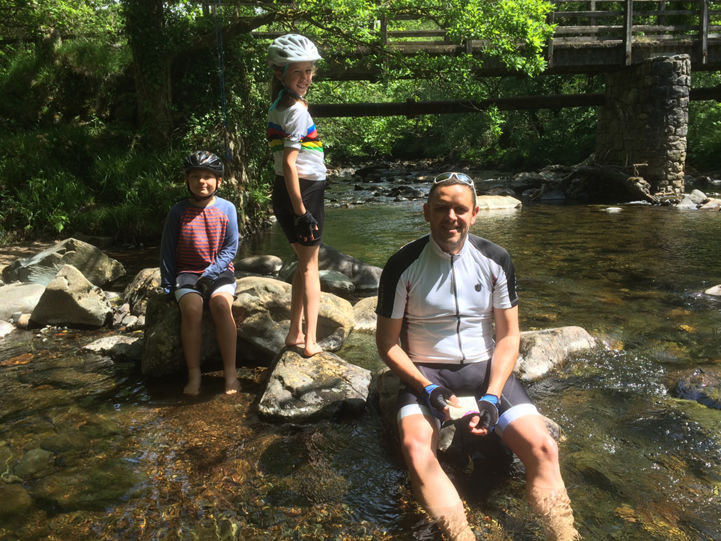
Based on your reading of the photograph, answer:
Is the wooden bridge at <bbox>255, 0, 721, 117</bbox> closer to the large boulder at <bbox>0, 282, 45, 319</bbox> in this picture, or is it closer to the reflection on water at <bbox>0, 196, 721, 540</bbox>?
the large boulder at <bbox>0, 282, 45, 319</bbox>

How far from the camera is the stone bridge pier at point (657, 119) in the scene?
16.3 metres

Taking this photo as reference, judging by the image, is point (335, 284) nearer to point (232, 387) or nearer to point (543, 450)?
point (232, 387)

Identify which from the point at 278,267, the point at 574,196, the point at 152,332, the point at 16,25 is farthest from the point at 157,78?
the point at 574,196

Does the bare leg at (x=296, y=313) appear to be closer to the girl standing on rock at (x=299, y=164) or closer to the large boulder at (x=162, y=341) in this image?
the girl standing on rock at (x=299, y=164)

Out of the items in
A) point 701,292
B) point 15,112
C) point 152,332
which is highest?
point 15,112

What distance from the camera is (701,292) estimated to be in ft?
21.8

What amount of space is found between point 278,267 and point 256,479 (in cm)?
557

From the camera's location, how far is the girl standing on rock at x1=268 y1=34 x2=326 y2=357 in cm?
366

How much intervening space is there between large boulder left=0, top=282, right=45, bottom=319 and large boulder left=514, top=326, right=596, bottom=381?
16.3 feet

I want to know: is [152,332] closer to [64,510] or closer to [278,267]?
[64,510]

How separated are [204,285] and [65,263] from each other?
3.88 m

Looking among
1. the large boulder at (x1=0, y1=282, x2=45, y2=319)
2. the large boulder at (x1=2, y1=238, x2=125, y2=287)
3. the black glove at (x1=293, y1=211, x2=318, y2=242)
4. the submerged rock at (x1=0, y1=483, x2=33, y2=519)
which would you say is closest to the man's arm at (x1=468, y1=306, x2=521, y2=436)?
the black glove at (x1=293, y1=211, x2=318, y2=242)

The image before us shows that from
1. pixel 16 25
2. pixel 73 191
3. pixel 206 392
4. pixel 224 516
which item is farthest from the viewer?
pixel 16 25

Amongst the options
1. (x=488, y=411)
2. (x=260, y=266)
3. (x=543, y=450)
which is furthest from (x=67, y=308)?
(x=543, y=450)
